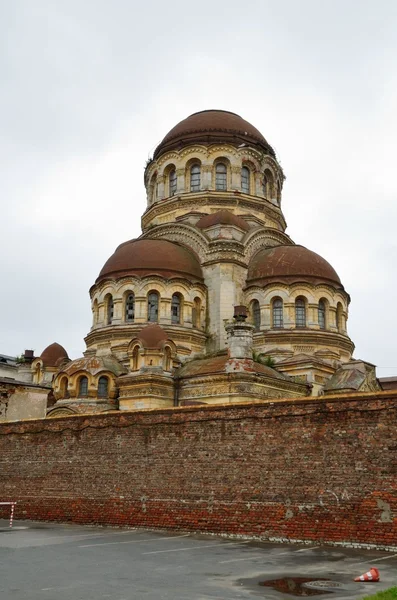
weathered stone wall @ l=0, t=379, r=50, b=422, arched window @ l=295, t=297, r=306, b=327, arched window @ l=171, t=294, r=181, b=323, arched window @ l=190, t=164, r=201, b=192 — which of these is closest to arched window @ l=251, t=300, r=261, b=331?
arched window @ l=295, t=297, r=306, b=327

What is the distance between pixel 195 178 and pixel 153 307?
10.6 metres

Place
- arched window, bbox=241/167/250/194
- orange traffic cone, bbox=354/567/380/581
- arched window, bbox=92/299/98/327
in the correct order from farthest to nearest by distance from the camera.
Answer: arched window, bbox=241/167/250/194, arched window, bbox=92/299/98/327, orange traffic cone, bbox=354/567/380/581

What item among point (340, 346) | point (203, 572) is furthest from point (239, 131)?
point (203, 572)

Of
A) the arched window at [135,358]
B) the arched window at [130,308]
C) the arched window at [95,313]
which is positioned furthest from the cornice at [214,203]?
the arched window at [135,358]

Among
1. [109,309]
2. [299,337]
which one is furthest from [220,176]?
[299,337]

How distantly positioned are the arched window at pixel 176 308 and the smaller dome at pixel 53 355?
675cm

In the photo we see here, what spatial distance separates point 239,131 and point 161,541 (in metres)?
31.9

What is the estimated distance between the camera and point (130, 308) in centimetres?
3325

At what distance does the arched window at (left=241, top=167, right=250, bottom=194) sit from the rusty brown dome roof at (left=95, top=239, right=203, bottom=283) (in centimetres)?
668

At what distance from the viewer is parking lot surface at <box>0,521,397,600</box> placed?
25.9 feet

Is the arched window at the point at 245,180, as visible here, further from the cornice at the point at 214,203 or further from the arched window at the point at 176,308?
the arched window at the point at 176,308

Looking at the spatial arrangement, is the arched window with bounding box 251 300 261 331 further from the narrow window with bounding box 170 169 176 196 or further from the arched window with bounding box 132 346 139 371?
the narrow window with bounding box 170 169 176 196

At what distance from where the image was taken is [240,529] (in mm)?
13320

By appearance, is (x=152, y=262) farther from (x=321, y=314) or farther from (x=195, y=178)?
(x=321, y=314)
